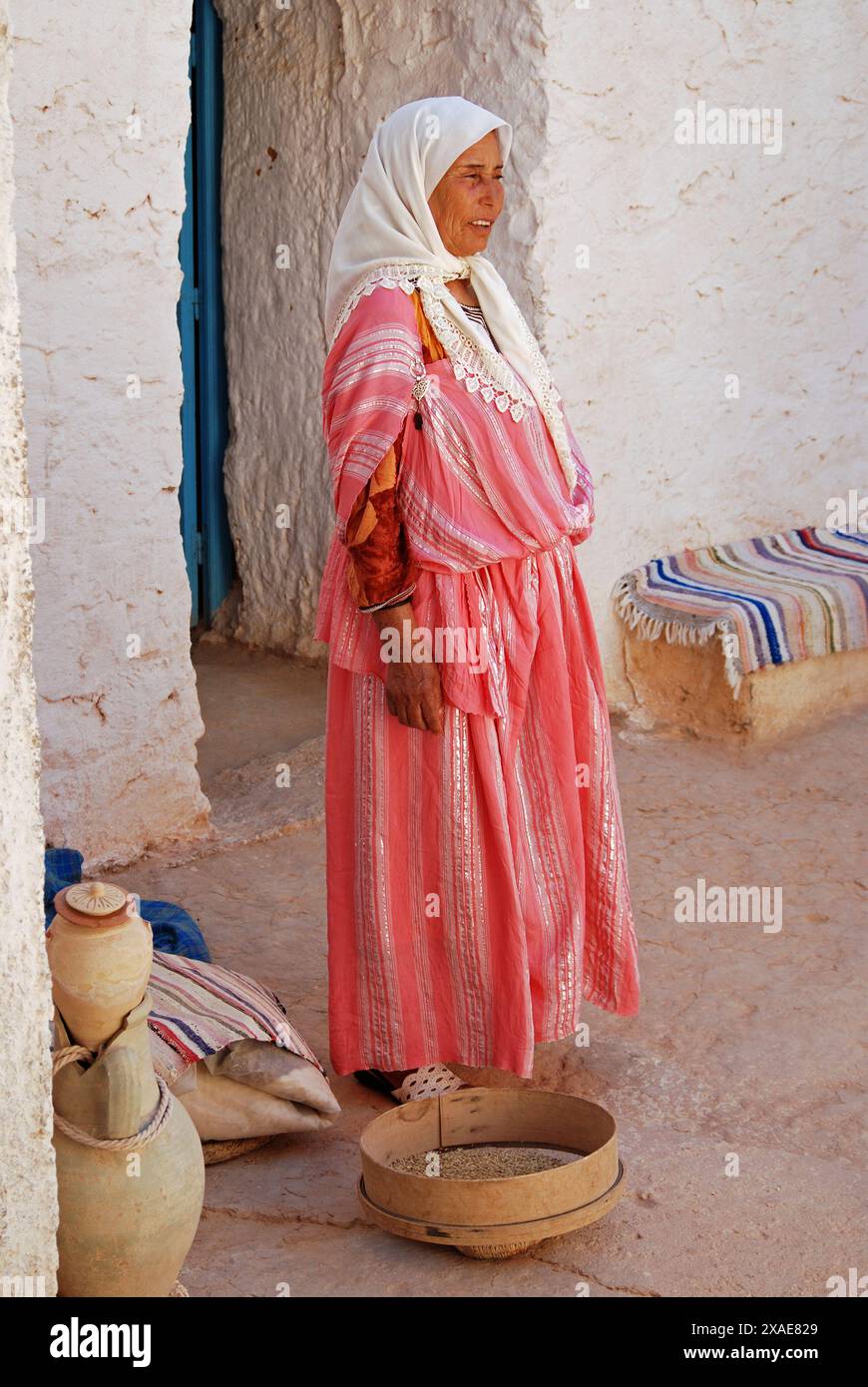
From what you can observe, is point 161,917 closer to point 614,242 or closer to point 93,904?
point 93,904

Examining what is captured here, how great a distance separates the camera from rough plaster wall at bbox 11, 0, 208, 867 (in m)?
3.83

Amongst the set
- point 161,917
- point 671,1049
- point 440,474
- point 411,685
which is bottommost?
point 671,1049

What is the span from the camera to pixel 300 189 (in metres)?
5.40

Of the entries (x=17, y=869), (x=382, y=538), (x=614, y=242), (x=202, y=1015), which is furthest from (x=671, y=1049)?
(x=614, y=242)

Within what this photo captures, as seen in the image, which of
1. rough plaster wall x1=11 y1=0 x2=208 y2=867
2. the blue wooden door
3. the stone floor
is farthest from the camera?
the blue wooden door

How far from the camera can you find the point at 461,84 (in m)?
4.83

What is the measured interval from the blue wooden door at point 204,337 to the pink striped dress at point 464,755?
2868 mm

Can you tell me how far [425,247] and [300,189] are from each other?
2.75 m

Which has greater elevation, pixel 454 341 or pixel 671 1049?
pixel 454 341

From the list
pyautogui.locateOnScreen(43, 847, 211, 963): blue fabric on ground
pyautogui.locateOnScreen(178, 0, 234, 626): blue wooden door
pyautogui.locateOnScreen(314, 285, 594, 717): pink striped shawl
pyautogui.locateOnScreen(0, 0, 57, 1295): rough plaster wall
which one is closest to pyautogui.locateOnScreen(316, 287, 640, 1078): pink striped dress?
pyautogui.locateOnScreen(314, 285, 594, 717): pink striped shawl

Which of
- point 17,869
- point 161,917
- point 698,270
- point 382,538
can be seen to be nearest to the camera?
point 17,869

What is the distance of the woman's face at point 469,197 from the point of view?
283 centimetres

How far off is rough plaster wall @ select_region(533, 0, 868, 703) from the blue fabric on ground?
219 cm

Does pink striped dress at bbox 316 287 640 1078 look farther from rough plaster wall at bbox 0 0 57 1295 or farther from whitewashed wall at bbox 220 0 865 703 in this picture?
whitewashed wall at bbox 220 0 865 703
